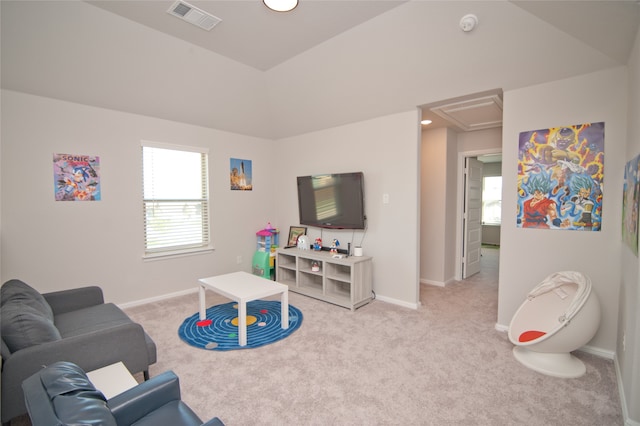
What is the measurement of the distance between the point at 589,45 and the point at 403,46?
1453 millimetres

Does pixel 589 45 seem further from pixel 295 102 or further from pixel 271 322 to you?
pixel 271 322

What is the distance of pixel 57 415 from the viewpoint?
997 mm

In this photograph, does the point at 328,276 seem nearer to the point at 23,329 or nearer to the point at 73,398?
the point at 23,329

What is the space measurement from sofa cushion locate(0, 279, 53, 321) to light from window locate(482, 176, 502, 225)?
9.64 metres

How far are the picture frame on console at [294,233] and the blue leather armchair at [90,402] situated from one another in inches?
139

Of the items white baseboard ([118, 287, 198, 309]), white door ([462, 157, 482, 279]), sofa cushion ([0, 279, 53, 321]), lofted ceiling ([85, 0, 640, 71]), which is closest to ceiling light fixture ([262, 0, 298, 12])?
lofted ceiling ([85, 0, 640, 71])

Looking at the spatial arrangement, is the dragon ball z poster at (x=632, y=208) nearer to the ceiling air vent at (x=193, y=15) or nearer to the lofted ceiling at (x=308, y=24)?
the lofted ceiling at (x=308, y=24)

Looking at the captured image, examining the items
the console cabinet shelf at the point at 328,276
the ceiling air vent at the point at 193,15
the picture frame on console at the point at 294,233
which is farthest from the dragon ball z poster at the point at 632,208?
the picture frame on console at the point at 294,233

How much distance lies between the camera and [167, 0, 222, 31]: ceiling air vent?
2.69m

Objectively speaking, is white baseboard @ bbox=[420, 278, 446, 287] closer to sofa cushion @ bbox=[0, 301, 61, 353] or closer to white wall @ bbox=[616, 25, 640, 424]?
white wall @ bbox=[616, 25, 640, 424]

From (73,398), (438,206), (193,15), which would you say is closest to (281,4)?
(193,15)

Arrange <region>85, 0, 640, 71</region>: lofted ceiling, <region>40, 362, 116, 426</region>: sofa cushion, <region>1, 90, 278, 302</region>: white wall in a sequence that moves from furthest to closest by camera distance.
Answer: <region>1, 90, 278, 302</region>: white wall → <region>85, 0, 640, 71</region>: lofted ceiling → <region>40, 362, 116, 426</region>: sofa cushion

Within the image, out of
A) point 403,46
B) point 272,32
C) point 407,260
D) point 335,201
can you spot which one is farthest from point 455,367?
point 272,32

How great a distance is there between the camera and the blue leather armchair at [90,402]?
100cm
